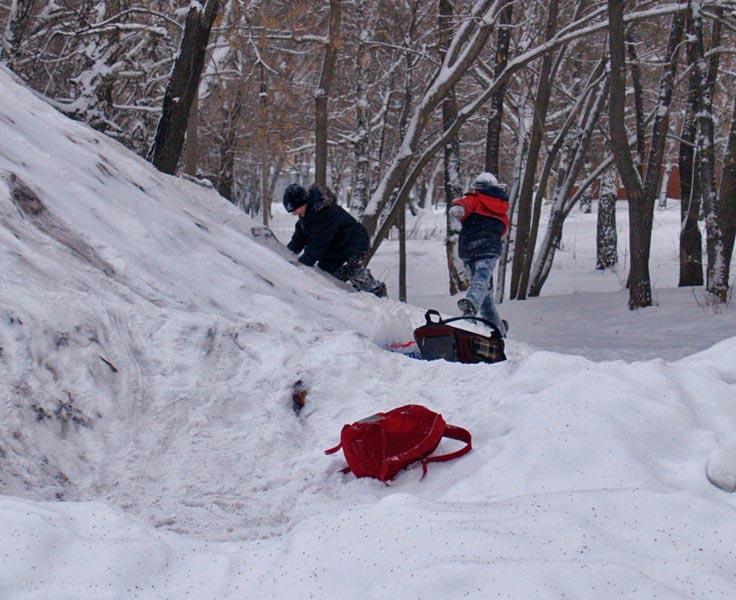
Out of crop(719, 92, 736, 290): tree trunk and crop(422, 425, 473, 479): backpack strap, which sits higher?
crop(719, 92, 736, 290): tree trunk

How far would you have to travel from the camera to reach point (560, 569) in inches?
85.1

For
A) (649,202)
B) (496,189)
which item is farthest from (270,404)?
(649,202)

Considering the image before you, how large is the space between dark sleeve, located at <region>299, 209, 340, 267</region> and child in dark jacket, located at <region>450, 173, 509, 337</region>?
51.2 inches

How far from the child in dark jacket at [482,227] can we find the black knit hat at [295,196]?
58.7 inches

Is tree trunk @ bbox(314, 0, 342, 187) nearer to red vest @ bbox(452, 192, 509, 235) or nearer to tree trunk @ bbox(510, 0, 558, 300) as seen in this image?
tree trunk @ bbox(510, 0, 558, 300)

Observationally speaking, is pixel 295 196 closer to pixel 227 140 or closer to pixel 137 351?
pixel 137 351

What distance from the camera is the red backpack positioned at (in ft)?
11.5

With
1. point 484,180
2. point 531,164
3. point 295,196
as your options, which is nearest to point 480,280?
point 484,180

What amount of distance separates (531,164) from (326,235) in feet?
18.7

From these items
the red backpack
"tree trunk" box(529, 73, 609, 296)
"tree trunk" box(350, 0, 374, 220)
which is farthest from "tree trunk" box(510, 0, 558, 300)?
the red backpack

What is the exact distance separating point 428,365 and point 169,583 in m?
2.63

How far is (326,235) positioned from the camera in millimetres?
8547

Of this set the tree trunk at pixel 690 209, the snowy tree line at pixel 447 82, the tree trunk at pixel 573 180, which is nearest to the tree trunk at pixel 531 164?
the snowy tree line at pixel 447 82

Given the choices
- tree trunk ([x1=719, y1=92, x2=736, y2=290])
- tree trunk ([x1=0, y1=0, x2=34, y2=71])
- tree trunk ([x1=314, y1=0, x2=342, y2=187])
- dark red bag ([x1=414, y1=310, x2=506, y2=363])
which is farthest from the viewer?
tree trunk ([x1=0, y1=0, x2=34, y2=71])
